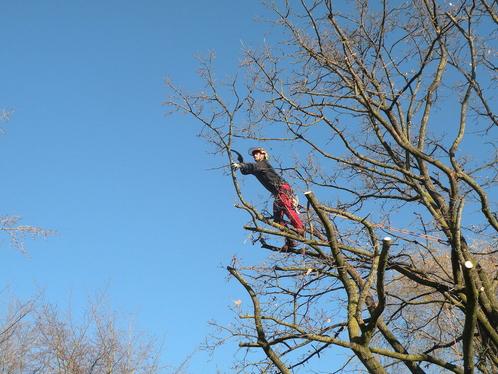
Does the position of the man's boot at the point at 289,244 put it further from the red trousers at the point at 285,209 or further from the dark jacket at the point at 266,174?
the dark jacket at the point at 266,174

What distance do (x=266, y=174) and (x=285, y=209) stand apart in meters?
0.59

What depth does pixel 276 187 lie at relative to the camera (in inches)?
269

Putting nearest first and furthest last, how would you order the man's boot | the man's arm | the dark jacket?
the man's boot → the man's arm → the dark jacket

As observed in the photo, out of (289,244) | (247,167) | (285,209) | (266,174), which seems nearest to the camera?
(289,244)

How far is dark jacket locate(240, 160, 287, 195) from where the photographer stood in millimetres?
6832

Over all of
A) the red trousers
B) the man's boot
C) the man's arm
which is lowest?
the man's boot

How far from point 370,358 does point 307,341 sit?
3.60 feet

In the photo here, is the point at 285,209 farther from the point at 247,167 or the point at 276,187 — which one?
the point at 247,167

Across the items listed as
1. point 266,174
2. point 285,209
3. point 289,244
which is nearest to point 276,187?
point 266,174

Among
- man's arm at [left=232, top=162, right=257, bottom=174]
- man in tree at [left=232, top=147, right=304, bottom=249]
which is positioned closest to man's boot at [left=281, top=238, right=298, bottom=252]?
man in tree at [left=232, top=147, right=304, bottom=249]

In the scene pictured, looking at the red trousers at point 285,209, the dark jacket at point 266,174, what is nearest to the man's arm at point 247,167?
the dark jacket at point 266,174

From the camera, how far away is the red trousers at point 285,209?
254 inches

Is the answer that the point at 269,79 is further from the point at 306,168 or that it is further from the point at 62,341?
the point at 62,341

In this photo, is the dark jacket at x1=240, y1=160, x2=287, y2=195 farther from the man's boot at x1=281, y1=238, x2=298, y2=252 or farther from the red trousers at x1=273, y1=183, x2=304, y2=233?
the man's boot at x1=281, y1=238, x2=298, y2=252
